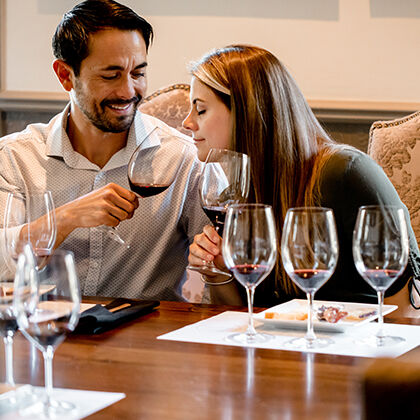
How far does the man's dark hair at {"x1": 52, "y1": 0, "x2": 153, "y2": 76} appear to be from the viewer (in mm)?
2197

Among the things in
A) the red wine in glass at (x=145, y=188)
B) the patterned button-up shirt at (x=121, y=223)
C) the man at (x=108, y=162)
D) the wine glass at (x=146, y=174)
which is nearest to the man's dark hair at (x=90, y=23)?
the man at (x=108, y=162)

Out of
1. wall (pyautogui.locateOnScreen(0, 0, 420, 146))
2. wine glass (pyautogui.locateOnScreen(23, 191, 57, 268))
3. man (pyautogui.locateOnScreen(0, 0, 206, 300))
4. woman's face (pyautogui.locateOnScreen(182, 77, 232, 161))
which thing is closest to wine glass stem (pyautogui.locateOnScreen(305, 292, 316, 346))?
wine glass (pyautogui.locateOnScreen(23, 191, 57, 268))

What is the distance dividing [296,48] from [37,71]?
1.12 m

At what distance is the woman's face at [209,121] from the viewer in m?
1.96

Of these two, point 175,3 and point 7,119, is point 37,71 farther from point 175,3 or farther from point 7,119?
point 175,3

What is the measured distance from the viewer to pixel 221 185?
5.17ft

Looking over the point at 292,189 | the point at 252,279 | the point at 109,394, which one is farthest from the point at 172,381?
the point at 292,189

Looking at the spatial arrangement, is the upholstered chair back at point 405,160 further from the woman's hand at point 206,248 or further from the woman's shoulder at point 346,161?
the woman's hand at point 206,248

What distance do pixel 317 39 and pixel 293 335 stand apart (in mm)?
2008

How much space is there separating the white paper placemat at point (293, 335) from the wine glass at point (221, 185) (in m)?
0.27

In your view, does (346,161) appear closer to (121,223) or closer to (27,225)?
(121,223)

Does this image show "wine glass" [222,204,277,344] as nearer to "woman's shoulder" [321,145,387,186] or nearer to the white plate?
the white plate

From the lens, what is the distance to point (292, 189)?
1866 mm

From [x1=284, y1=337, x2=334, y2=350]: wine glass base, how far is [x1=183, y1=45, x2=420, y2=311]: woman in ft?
1.69
